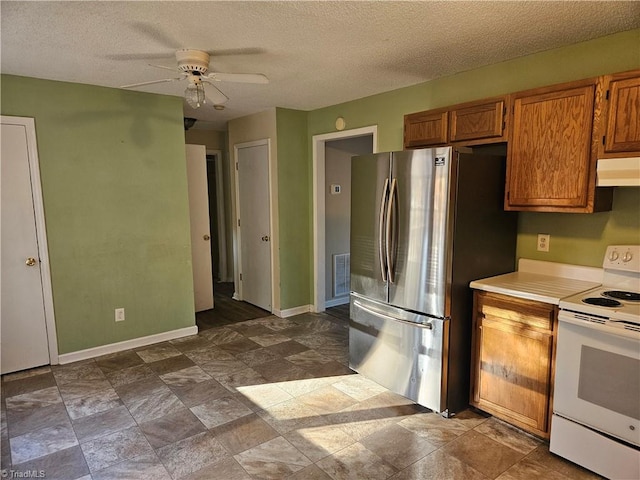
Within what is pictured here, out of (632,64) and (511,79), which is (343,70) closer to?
(511,79)

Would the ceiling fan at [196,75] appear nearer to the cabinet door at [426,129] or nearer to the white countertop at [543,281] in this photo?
the cabinet door at [426,129]

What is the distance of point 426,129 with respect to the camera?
10.2ft

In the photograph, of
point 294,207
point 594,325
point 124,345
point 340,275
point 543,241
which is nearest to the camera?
point 594,325

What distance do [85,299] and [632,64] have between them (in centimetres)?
436

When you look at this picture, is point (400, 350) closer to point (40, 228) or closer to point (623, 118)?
point (623, 118)

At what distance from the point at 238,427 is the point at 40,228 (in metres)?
2.31

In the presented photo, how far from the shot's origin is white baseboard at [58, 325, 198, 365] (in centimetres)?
347

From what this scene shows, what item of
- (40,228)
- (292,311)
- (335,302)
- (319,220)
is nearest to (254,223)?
(319,220)

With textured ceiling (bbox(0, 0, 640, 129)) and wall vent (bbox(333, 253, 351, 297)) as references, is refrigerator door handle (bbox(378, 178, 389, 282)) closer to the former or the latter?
textured ceiling (bbox(0, 0, 640, 129))

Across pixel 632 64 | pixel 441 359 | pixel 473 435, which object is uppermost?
pixel 632 64

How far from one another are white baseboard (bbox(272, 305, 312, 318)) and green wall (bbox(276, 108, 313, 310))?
40 millimetres

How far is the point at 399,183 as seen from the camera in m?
2.69

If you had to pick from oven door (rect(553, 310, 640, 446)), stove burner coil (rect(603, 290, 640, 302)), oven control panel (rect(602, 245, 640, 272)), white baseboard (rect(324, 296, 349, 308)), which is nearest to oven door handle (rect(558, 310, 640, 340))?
oven door (rect(553, 310, 640, 446))

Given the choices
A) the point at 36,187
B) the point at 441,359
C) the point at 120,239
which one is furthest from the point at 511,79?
the point at 36,187
